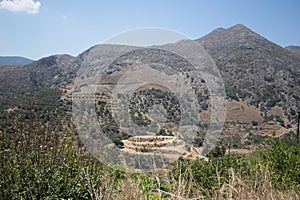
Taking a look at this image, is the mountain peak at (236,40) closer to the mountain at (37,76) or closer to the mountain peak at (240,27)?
the mountain peak at (240,27)

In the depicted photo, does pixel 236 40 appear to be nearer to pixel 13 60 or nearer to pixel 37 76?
pixel 37 76

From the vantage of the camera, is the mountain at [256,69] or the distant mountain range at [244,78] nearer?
the distant mountain range at [244,78]

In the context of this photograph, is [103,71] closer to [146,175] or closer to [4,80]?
[146,175]

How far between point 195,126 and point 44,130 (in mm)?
6801

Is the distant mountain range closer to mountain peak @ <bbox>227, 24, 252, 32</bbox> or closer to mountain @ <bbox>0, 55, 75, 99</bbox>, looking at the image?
mountain @ <bbox>0, 55, 75, 99</bbox>

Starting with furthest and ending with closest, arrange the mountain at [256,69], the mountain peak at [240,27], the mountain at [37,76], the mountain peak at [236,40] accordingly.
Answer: the mountain peak at [240,27], the mountain peak at [236,40], the mountain at [37,76], the mountain at [256,69]

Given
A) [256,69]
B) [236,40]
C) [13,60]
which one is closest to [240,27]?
[236,40]

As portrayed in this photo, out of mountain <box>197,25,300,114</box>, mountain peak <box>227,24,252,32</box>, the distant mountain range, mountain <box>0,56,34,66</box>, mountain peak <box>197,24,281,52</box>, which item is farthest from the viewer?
mountain <box>0,56,34,66</box>

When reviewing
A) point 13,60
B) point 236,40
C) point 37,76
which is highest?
point 236,40

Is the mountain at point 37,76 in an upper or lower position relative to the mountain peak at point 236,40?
lower

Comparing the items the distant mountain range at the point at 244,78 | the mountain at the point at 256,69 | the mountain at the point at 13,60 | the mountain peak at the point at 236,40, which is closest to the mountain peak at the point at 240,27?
the mountain peak at the point at 236,40

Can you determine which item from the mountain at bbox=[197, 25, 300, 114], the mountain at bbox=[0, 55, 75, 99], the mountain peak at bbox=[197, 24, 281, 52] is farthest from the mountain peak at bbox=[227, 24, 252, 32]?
the mountain at bbox=[0, 55, 75, 99]

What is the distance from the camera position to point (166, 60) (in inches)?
720

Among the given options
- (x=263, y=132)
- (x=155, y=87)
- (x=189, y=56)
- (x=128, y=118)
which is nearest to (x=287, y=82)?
(x=263, y=132)
